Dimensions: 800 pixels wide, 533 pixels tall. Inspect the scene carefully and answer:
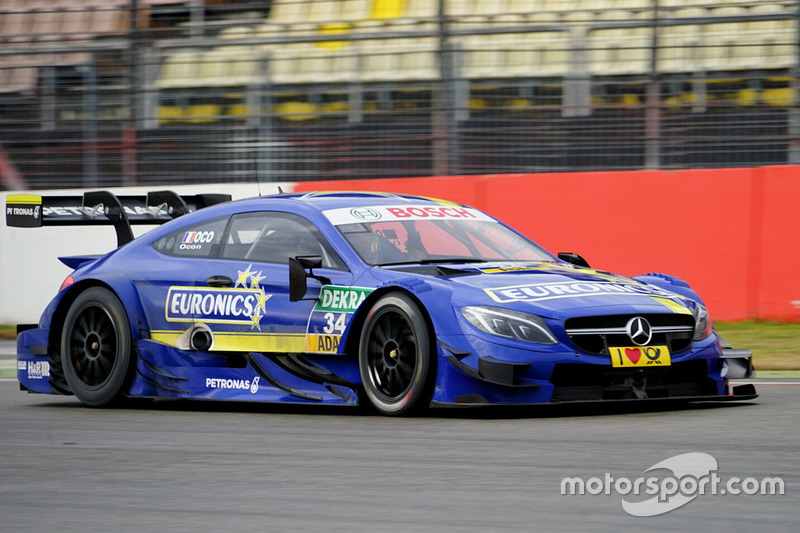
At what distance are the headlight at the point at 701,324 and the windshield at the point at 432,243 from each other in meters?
1.12

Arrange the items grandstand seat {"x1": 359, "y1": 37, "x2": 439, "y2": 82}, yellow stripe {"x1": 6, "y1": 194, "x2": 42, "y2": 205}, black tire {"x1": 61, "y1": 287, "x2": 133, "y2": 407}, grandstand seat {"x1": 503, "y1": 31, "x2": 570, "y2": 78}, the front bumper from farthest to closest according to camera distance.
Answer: grandstand seat {"x1": 359, "y1": 37, "x2": 439, "y2": 82}, grandstand seat {"x1": 503, "y1": 31, "x2": 570, "y2": 78}, yellow stripe {"x1": 6, "y1": 194, "x2": 42, "y2": 205}, black tire {"x1": 61, "y1": 287, "x2": 133, "y2": 407}, the front bumper

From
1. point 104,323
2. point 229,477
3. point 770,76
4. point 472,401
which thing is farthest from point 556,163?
point 229,477

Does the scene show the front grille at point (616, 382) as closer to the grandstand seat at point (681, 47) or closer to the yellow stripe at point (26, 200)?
the yellow stripe at point (26, 200)

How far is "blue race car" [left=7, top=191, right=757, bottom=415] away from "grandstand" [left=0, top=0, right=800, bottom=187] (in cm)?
461

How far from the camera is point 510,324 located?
6723mm

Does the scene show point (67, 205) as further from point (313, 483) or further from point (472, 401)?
point (313, 483)

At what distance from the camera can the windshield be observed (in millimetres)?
7562

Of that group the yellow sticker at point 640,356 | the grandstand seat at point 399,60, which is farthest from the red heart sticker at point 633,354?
the grandstand seat at point 399,60

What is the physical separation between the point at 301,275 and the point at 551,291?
1.35 m

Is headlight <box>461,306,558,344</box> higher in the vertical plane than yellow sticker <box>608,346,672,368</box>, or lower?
higher

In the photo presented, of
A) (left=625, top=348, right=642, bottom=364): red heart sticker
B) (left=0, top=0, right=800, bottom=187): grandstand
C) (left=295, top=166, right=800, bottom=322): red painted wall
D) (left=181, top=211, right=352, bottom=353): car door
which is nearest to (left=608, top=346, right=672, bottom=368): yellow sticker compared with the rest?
(left=625, top=348, right=642, bottom=364): red heart sticker
